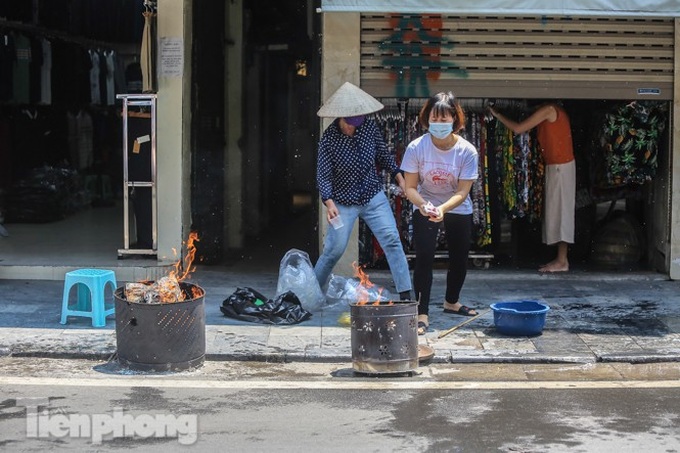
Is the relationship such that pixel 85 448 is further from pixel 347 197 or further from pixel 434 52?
pixel 434 52

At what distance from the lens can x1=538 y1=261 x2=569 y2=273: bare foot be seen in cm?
1109

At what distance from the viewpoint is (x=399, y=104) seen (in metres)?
10.8

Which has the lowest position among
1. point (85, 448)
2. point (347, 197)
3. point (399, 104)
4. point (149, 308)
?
point (85, 448)

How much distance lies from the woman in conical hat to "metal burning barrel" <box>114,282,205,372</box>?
1.92 metres

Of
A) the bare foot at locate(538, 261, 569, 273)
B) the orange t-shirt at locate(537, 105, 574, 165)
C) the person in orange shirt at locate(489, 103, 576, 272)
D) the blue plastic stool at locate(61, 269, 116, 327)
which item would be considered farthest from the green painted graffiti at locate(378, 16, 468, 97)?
the blue plastic stool at locate(61, 269, 116, 327)

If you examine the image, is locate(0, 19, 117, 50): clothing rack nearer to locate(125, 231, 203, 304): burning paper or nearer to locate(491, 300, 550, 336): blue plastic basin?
locate(125, 231, 203, 304): burning paper

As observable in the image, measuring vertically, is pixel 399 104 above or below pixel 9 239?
above

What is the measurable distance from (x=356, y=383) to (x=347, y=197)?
2.26 m

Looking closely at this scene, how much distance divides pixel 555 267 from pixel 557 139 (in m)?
1.32

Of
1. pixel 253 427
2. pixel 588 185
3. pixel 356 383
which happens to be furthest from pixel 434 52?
pixel 253 427

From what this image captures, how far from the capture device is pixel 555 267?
1112cm

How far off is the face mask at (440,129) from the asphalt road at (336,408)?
1842 millimetres

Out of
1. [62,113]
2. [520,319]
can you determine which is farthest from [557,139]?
[62,113]

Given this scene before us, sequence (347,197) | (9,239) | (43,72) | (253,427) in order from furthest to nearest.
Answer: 1. (43,72)
2. (9,239)
3. (347,197)
4. (253,427)
